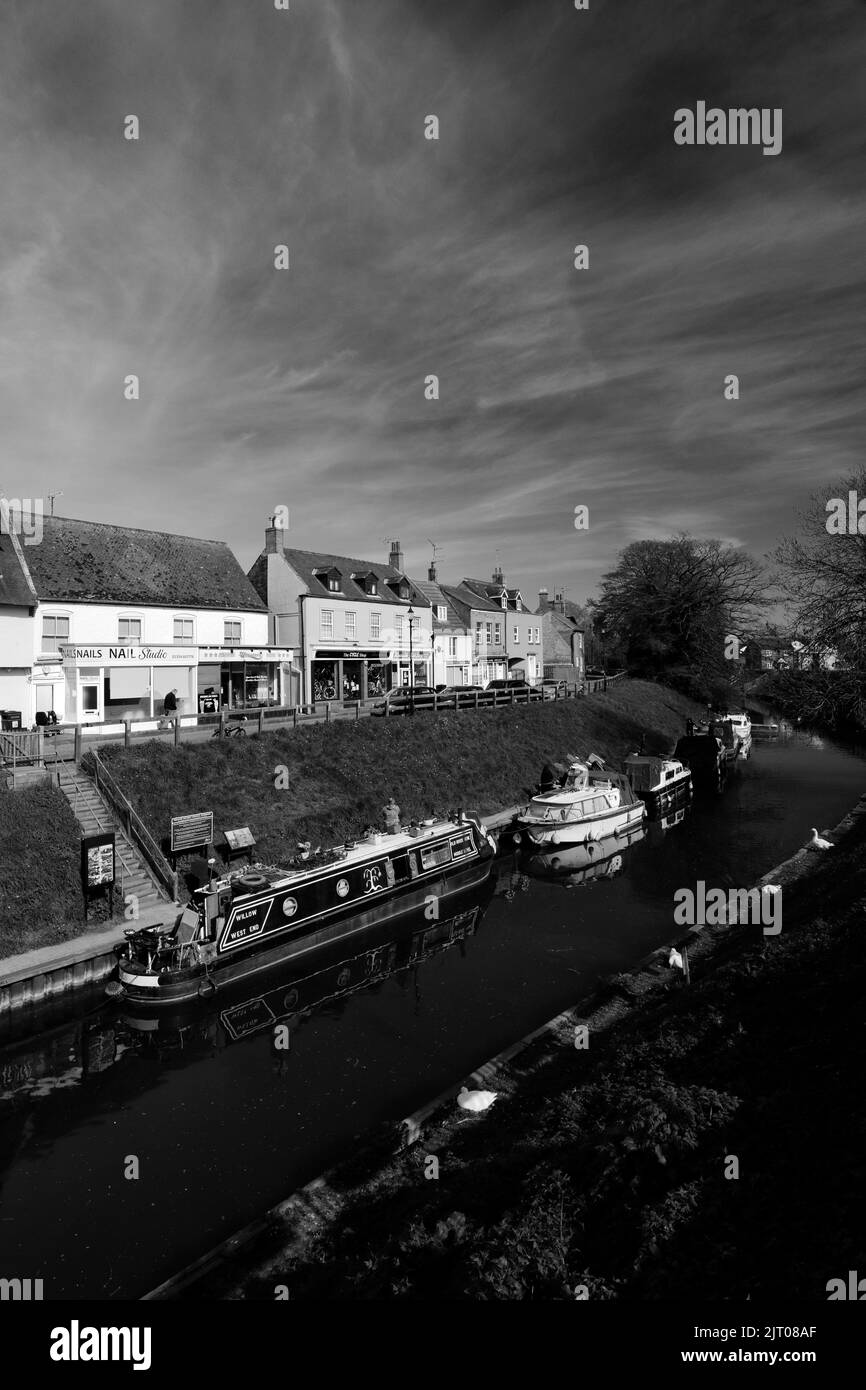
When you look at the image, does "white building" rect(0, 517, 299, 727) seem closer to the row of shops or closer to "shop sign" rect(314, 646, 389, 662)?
the row of shops

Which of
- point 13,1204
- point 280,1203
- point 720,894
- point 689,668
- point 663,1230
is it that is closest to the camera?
point 663,1230

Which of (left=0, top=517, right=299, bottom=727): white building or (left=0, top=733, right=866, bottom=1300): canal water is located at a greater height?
(left=0, top=517, right=299, bottom=727): white building

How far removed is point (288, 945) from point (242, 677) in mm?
21549

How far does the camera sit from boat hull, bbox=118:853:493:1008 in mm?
16156

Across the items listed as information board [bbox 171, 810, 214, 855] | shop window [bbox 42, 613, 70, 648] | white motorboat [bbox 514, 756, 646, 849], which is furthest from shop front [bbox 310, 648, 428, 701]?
information board [bbox 171, 810, 214, 855]

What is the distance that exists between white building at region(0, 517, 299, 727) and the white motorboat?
1575 cm

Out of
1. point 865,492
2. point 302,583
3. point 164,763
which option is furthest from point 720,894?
point 302,583

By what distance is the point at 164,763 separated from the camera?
24875 mm

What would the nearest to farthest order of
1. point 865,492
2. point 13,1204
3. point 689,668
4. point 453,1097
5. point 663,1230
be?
point 663,1230 < point 13,1204 < point 453,1097 < point 865,492 < point 689,668
